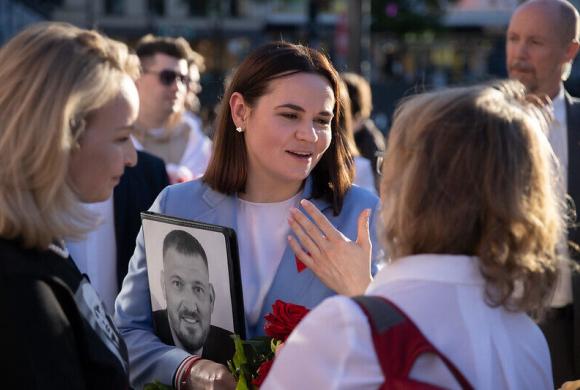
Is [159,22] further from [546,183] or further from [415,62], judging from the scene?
[546,183]

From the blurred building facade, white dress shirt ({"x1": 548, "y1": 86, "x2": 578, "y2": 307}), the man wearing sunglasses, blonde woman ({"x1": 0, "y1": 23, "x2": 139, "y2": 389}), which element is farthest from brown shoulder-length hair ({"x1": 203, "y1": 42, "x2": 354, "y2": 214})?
the blurred building facade

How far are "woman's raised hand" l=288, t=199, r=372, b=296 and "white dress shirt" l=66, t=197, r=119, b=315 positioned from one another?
1298mm

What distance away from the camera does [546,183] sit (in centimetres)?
183

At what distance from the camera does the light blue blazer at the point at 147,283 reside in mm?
2732

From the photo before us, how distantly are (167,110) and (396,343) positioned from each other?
178 inches

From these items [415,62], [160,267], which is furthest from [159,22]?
[160,267]

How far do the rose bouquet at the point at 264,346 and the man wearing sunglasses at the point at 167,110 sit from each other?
353 cm

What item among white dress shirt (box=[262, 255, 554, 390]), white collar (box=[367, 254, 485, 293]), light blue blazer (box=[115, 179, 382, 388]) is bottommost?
light blue blazer (box=[115, 179, 382, 388])

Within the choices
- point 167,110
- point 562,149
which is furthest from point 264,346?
point 167,110

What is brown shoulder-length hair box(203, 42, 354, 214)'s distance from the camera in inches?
118

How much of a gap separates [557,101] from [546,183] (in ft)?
9.36

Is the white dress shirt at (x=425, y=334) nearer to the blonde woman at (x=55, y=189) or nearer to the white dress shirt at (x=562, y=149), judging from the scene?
the blonde woman at (x=55, y=189)

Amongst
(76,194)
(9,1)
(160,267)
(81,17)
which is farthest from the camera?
(81,17)

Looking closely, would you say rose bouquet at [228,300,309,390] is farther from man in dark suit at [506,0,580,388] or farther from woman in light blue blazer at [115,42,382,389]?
man in dark suit at [506,0,580,388]
